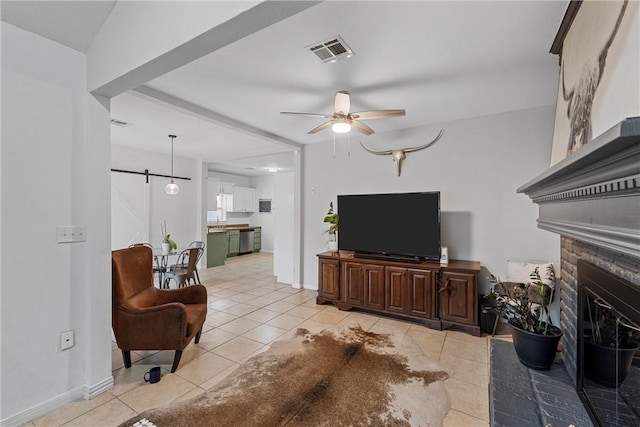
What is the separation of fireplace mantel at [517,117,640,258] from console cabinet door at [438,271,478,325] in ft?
6.37

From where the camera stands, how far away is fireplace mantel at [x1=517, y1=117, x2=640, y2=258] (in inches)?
32.0

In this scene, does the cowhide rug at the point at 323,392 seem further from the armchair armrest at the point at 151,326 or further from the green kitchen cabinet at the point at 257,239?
the green kitchen cabinet at the point at 257,239

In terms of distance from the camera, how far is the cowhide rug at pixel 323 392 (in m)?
1.89

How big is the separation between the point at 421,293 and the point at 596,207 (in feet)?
8.39

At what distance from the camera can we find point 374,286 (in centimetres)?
384

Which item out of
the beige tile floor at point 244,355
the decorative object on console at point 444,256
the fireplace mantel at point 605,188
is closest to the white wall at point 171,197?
the beige tile floor at point 244,355

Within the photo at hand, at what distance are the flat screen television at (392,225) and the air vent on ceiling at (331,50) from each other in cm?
212

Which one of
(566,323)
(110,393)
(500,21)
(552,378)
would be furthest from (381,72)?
(110,393)

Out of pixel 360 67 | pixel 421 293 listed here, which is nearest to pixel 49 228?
pixel 360 67

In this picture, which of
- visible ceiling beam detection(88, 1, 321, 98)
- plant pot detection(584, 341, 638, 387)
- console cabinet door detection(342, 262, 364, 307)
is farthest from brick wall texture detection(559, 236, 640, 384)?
console cabinet door detection(342, 262, 364, 307)

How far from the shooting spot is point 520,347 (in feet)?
6.89

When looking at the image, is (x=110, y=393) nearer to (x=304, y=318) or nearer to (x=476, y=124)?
(x=304, y=318)

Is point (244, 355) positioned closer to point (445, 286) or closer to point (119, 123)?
point (445, 286)

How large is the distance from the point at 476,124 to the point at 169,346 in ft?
14.1
